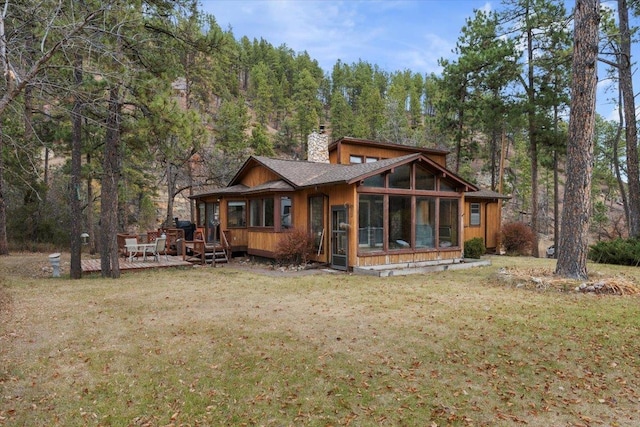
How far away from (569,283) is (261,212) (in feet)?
31.7

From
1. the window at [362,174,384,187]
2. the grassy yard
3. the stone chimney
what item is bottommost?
the grassy yard

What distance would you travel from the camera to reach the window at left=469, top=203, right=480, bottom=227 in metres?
17.4

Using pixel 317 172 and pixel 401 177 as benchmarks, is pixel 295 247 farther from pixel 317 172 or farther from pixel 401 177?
pixel 401 177

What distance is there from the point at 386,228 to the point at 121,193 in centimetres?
1412

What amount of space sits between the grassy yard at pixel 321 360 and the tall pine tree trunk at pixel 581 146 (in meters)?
1.56

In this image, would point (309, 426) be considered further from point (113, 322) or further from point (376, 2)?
point (376, 2)

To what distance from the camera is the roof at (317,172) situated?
11.2 metres

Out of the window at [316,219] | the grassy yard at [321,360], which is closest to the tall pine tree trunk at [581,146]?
the grassy yard at [321,360]

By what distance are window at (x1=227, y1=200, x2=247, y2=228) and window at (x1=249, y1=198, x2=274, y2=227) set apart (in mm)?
664

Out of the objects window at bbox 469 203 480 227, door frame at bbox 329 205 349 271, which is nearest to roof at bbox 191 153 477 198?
door frame at bbox 329 205 349 271

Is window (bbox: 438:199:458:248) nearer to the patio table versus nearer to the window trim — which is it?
the window trim

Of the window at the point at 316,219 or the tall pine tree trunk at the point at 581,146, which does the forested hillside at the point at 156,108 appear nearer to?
the tall pine tree trunk at the point at 581,146

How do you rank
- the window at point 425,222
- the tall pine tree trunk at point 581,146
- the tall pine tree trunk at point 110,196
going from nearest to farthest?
the tall pine tree trunk at point 581,146 < the tall pine tree trunk at point 110,196 < the window at point 425,222

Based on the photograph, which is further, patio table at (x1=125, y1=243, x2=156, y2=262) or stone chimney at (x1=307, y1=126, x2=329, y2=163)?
stone chimney at (x1=307, y1=126, x2=329, y2=163)
